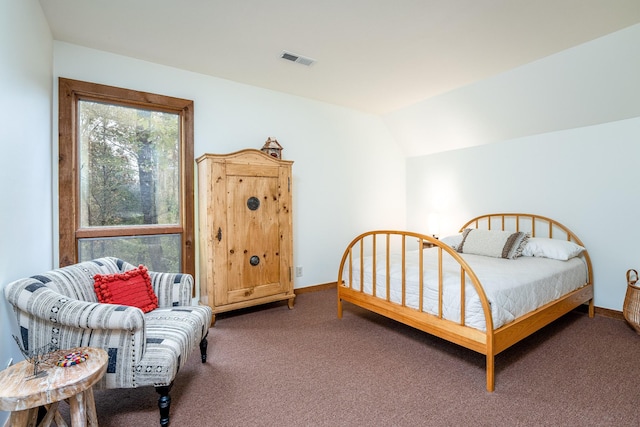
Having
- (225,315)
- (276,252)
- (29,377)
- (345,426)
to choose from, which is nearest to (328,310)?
(276,252)

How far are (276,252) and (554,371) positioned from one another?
8.03ft

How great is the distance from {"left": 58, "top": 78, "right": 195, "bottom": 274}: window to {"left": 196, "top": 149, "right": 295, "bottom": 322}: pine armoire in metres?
0.28

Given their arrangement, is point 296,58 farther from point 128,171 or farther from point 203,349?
point 203,349

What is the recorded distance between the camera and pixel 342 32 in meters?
2.45

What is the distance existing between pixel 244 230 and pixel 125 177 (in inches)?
47.4

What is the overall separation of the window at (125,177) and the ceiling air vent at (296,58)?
110cm

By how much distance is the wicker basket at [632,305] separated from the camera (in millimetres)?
2580

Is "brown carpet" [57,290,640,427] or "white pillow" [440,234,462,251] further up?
"white pillow" [440,234,462,251]

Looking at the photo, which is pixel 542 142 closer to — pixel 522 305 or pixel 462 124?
pixel 462 124

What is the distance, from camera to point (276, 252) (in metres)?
3.29

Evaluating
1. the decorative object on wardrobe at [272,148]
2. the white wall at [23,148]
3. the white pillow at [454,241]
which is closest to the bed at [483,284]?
the white pillow at [454,241]

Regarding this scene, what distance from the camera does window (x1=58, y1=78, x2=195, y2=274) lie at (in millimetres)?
2609

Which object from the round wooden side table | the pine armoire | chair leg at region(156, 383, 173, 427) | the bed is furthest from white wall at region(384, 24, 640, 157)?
the round wooden side table

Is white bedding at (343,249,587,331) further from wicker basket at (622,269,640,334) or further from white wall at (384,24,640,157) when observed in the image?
white wall at (384,24,640,157)
